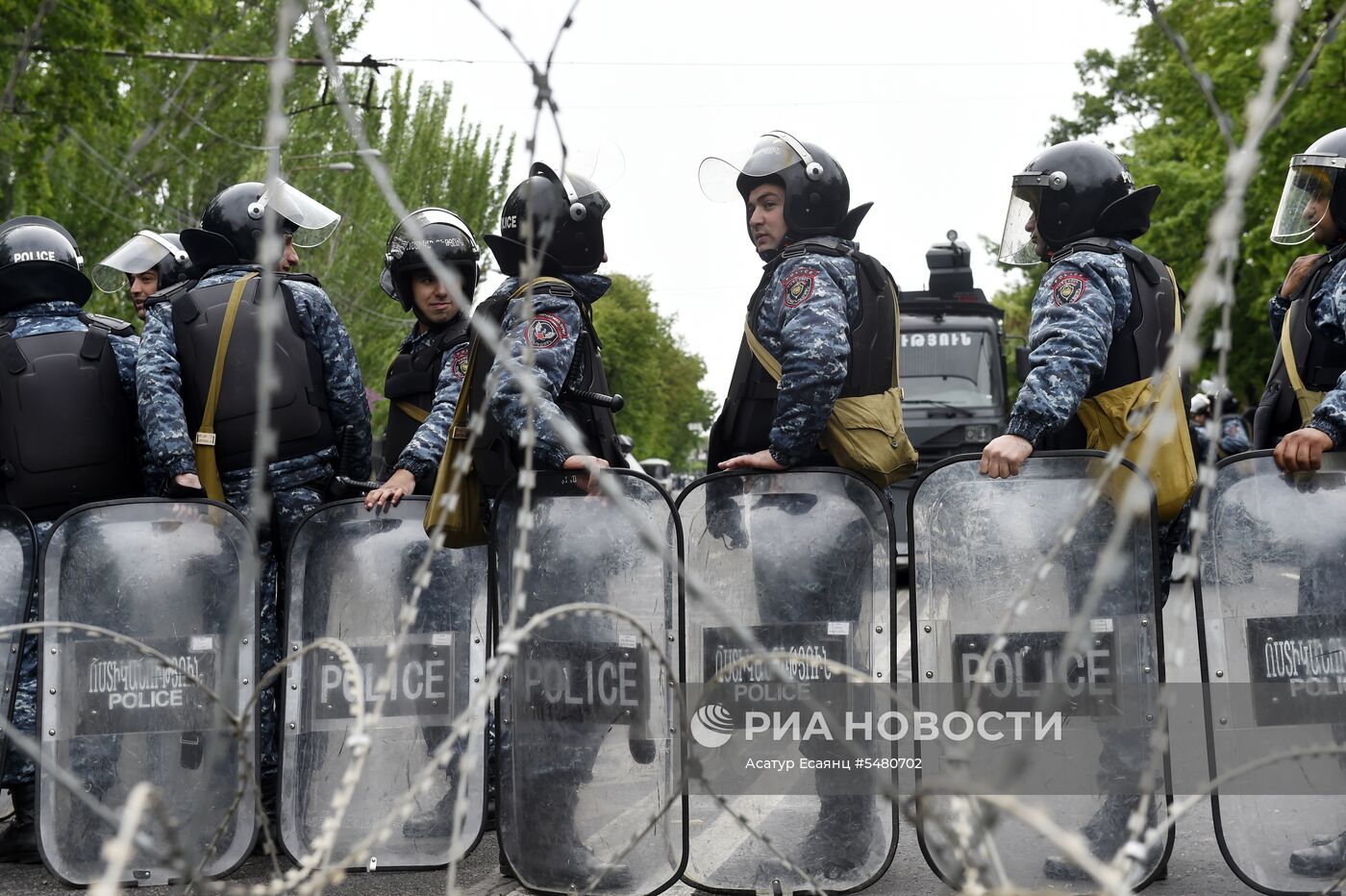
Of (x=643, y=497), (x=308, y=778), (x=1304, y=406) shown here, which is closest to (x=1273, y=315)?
(x=1304, y=406)

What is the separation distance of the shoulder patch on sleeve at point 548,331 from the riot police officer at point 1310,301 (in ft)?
6.43

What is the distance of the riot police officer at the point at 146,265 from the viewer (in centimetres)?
636

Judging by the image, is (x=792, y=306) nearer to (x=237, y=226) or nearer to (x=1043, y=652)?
(x=1043, y=652)

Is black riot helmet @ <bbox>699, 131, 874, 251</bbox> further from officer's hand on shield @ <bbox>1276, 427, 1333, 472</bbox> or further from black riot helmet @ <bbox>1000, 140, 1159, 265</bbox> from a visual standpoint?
officer's hand on shield @ <bbox>1276, 427, 1333, 472</bbox>

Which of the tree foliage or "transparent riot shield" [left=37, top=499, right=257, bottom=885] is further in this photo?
the tree foliage

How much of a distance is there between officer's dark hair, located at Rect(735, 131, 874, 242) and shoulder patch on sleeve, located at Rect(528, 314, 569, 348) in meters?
0.75

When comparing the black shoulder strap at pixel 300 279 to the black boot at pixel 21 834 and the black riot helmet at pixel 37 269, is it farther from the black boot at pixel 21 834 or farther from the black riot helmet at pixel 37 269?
the black boot at pixel 21 834

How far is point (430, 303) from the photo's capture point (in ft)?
17.5

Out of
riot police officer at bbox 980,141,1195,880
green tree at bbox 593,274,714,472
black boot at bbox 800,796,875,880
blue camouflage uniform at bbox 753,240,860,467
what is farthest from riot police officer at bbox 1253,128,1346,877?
green tree at bbox 593,274,714,472

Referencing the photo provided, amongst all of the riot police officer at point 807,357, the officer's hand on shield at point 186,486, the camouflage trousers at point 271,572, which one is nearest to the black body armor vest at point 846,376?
the riot police officer at point 807,357

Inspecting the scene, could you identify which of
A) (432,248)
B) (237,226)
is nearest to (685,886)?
(432,248)

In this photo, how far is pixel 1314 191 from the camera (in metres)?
4.45

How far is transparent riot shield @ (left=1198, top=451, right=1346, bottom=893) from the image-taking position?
11.9 ft

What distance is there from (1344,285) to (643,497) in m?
1.98
